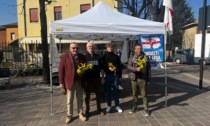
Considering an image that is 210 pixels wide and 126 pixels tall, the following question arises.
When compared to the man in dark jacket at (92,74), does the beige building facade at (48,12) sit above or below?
above

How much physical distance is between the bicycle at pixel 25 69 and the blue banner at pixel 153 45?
10.5 m

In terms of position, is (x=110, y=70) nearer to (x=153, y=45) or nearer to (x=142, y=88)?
(x=142, y=88)

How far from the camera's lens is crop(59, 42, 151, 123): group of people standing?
6082mm

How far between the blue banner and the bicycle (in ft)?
34.4

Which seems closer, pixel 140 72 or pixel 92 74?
pixel 92 74

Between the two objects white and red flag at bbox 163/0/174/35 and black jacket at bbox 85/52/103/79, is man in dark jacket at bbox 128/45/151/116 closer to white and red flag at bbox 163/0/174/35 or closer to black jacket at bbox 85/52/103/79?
→ black jacket at bbox 85/52/103/79

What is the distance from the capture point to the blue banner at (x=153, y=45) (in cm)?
739

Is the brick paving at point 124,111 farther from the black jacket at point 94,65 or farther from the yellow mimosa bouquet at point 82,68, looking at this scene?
the yellow mimosa bouquet at point 82,68

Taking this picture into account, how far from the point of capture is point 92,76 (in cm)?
653

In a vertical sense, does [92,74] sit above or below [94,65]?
below

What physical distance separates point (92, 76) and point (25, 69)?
34.6 ft

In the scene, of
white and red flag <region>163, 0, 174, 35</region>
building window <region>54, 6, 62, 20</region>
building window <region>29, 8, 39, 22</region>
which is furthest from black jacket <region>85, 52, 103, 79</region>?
building window <region>29, 8, 39, 22</region>

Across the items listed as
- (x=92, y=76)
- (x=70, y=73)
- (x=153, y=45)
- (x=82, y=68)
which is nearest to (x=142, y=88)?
(x=92, y=76)

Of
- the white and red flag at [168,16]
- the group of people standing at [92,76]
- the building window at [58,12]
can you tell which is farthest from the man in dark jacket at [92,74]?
the building window at [58,12]
